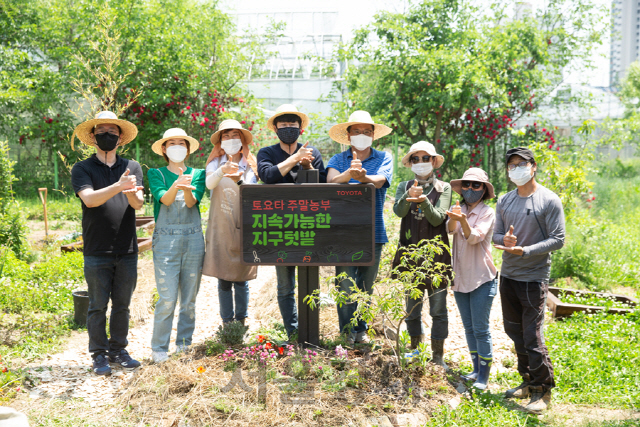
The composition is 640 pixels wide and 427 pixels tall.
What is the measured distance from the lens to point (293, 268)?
4148 millimetres

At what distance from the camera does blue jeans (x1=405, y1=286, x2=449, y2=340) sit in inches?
159

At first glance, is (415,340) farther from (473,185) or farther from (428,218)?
(473,185)

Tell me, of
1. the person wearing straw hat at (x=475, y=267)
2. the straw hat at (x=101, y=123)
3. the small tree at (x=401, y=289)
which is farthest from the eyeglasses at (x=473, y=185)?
the straw hat at (x=101, y=123)

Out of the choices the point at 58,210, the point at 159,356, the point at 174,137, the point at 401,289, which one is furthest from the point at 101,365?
the point at 58,210

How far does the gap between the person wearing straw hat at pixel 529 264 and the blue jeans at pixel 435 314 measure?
491mm

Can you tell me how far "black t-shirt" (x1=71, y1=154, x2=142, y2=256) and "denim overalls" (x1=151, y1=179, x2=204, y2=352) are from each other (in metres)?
0.26

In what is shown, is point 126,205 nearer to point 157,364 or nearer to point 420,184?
point 157,364

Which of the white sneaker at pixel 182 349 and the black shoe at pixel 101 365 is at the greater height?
the white sneaker at pixel 182 349

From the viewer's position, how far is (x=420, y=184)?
4.06 m

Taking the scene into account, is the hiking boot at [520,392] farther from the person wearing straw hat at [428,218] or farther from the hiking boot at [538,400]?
the person wearing straw hat at [428,218]

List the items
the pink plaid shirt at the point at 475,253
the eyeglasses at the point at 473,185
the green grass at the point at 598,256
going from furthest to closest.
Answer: the green grass at the point at 598,256
the eyeglasses at the point at 473,185
the pink plaid shirt at the point at 475,253

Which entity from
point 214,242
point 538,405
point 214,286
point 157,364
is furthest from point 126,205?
point 538,405

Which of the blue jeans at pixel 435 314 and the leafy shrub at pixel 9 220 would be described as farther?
the leafy shrub at pixel 9 220

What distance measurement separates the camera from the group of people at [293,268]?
12.3 ft
